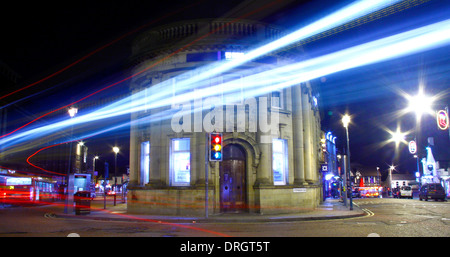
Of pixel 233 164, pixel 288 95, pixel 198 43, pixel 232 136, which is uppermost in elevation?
pixel 198 43

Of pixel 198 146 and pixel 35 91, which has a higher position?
pixel 35 91

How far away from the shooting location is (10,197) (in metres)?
35.5

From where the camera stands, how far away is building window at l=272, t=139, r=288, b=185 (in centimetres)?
2230

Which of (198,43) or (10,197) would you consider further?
(10,197)

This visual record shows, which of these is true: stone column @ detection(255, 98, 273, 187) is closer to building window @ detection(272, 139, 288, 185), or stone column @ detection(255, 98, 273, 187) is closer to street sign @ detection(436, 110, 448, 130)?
building window @ detection(272, 139, 288, 185)

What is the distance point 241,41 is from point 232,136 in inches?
217

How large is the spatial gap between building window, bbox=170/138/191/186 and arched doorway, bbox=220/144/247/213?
2112 millimetres

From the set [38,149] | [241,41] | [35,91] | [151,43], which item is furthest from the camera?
[38,149]

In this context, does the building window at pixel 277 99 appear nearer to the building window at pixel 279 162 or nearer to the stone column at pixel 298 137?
the stone column at pixel 298 137

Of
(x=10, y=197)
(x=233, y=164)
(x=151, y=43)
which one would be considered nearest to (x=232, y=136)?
(x=233, y=164)

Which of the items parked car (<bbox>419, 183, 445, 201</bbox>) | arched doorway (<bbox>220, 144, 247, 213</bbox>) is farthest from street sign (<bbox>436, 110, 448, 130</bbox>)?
arched doorway (<bbox>220, 144, 247, 213</bbox>)

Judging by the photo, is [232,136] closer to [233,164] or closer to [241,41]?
[233,164]
